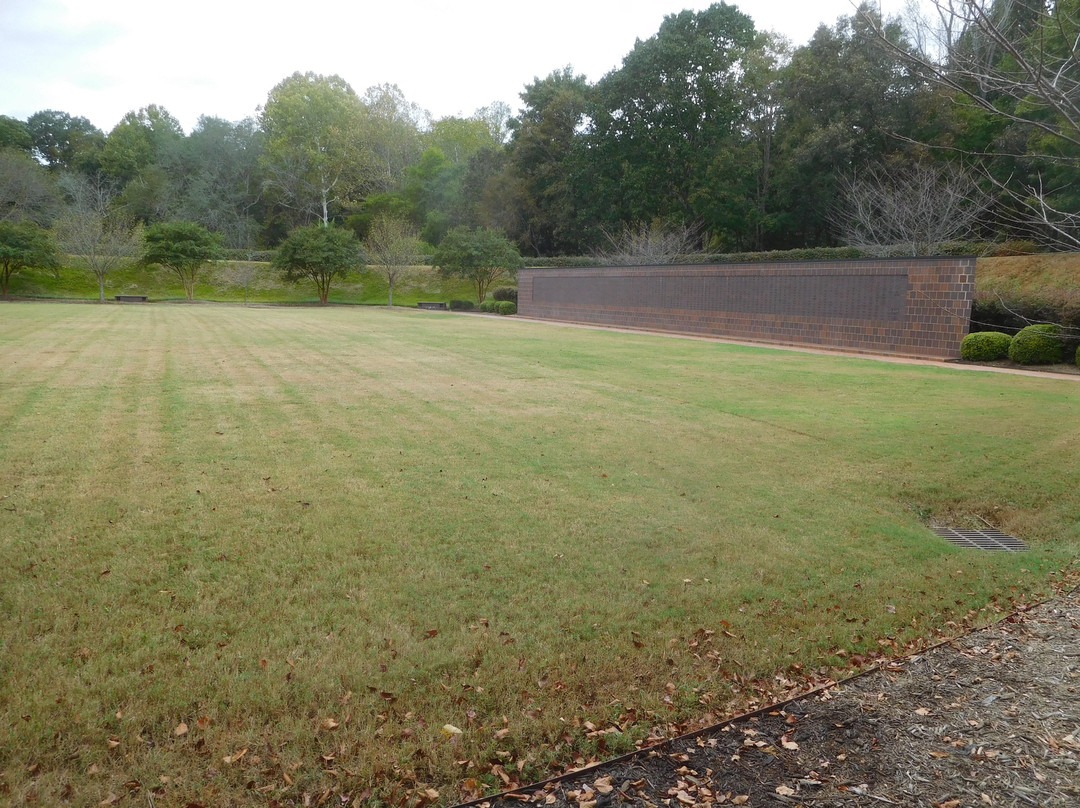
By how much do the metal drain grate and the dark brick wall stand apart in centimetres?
1120

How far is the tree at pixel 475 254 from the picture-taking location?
1373 inches

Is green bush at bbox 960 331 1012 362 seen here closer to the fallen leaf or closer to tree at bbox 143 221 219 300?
the fallen leaf

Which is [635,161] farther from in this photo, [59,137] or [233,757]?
[59,137]

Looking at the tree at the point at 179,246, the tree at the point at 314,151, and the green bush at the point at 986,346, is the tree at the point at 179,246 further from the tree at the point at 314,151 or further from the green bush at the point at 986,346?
the green bush at the point at 986,346

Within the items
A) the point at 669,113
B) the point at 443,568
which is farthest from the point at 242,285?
the point at 443,568

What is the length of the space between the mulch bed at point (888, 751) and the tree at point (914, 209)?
69.8 ft

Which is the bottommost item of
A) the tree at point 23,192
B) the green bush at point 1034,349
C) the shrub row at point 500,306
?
the green bush at point 1034,349

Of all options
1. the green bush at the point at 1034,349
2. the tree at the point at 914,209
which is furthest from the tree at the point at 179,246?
the green bush at the point at 1034,349

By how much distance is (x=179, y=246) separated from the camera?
3559 centimetres

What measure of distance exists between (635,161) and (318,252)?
16.0 metres

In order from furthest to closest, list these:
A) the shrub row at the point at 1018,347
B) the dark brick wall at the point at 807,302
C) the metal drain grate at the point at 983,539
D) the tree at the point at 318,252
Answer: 1. the tree at the point at 318,252
2. the dark brick wall at the point at 807,302
3. the shrub row at the point at 1018,347
4. the metal drain grate at the point at 983,539

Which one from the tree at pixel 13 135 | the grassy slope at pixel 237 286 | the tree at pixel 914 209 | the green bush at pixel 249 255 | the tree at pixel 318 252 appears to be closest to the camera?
the tree at pixel 914 209

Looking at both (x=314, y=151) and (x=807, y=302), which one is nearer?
(x=807, y=302)

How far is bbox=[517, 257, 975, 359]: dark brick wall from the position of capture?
50.5 feet
